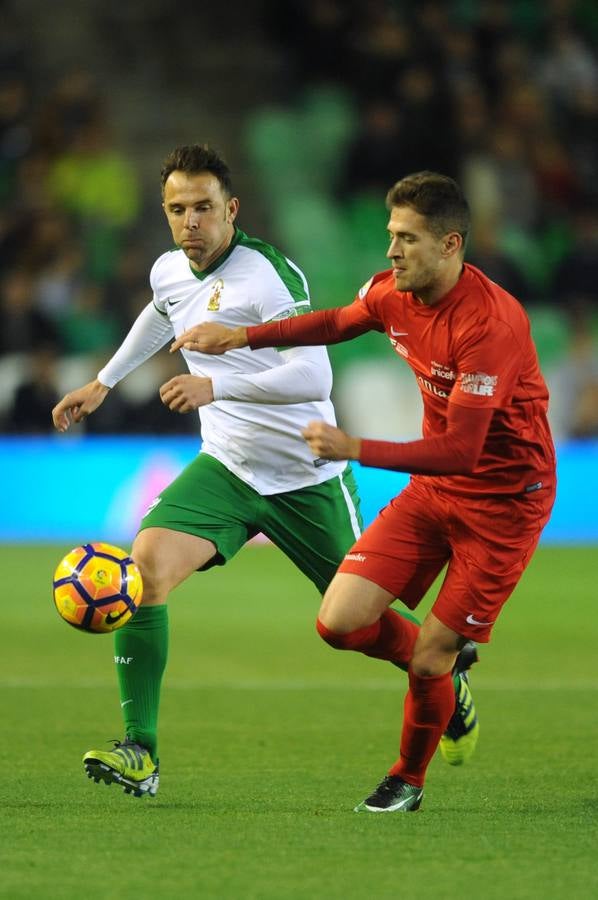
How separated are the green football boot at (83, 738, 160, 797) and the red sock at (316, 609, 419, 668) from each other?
28.6 inches

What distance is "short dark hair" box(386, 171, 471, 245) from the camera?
4906 millimetres

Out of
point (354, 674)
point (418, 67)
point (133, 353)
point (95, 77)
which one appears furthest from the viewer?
point (95, 77)

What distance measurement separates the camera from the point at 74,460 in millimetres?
13344

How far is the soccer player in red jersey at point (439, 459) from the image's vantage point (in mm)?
4832

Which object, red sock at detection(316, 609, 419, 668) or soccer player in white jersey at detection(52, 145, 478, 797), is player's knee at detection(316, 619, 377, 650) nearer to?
red sock at detection(316, 609, 419, 668)

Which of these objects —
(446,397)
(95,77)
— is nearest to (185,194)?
(446,397)

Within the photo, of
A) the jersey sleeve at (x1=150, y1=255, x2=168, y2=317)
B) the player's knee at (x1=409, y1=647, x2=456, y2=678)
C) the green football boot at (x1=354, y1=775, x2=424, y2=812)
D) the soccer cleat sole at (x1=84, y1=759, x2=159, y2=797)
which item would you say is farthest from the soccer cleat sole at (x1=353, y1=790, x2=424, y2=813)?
the jersey sleeve at (x1=150, y1=255, x2=168, y2=317)

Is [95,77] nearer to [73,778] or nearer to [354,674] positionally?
[354,674]

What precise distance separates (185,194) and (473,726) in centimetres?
224

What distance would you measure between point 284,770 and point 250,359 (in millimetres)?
1525

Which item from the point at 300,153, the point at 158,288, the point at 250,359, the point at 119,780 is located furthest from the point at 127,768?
the point at 300,153

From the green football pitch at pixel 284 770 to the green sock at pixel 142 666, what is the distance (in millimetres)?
260

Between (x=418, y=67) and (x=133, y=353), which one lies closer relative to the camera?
(x=133, y=353)

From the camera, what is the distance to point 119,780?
5.10 meters
